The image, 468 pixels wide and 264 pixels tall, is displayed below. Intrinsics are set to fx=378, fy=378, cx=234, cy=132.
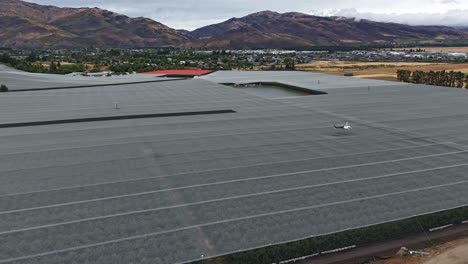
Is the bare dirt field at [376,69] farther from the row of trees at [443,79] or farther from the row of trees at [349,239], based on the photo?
the row of trees at [349,239]

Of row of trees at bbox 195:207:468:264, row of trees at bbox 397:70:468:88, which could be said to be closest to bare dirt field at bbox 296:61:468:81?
A: row of trees at bbox 397:70:468:88

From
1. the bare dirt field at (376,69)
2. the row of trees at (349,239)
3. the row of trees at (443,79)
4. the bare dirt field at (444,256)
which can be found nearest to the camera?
the row of trees at (349,239)

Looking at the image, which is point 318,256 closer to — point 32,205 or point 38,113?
point 32,205

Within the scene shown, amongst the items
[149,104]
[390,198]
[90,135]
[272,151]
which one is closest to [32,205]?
[90,135]

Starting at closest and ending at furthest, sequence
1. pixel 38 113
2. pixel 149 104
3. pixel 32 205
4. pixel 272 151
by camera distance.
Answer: pixel 32 205 → pixel 272 151 → pixel 38 113 → pixel 149 104

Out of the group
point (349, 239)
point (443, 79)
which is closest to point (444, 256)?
point (349, 239)

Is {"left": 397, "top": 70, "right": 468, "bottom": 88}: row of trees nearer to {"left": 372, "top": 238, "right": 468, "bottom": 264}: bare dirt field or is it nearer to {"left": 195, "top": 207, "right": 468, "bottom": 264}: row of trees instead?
{"left": 195, "top": 207, "right": 468, "bottom": 264}: row of trees

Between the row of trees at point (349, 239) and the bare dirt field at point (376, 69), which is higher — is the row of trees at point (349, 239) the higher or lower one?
the lower one

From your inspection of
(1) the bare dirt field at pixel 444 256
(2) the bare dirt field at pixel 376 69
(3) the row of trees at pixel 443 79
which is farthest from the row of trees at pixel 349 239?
(2) the bare dirt field at pixel 376 69

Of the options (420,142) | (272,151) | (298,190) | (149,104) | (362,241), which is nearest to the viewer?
(362,241)
